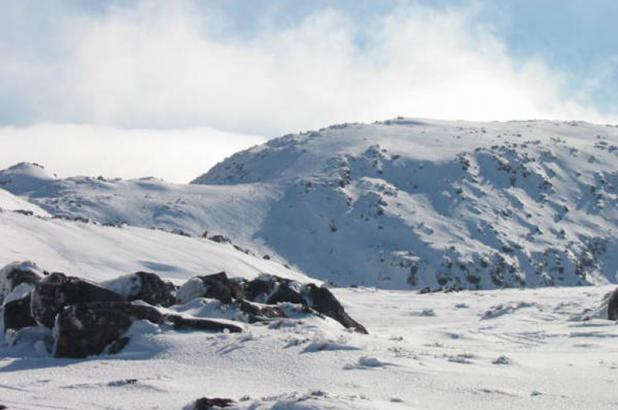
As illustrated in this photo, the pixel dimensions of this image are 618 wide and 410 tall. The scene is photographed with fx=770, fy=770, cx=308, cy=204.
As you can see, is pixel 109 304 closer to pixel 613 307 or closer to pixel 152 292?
pixel 152 292

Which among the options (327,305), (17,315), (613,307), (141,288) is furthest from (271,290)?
(613,307)

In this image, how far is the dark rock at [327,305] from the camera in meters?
19.7

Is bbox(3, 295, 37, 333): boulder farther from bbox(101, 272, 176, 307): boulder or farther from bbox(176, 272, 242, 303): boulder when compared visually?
bbox(176, 272, 242, 303): boulder

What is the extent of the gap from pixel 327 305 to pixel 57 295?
753cm

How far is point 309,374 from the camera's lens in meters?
10.9

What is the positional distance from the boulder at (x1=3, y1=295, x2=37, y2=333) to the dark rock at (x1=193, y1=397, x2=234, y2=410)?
797 cm

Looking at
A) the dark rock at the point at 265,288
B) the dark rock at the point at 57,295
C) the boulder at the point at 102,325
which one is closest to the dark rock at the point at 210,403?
the boulder at the point at 102,325

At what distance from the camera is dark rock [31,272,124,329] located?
49.2 feet

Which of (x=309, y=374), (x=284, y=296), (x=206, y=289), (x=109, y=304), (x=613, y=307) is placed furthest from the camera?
(x=613, y=307)

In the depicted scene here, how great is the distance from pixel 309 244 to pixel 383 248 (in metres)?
6.69

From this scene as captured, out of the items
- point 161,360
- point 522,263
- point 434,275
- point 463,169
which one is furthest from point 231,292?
point 463,169

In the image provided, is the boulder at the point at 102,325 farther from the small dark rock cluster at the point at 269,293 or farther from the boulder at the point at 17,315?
the small dark rock cluster at the point at 269,293

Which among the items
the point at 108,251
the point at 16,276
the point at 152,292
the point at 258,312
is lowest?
the point at 258,312

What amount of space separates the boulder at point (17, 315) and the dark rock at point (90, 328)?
257 centimetres
